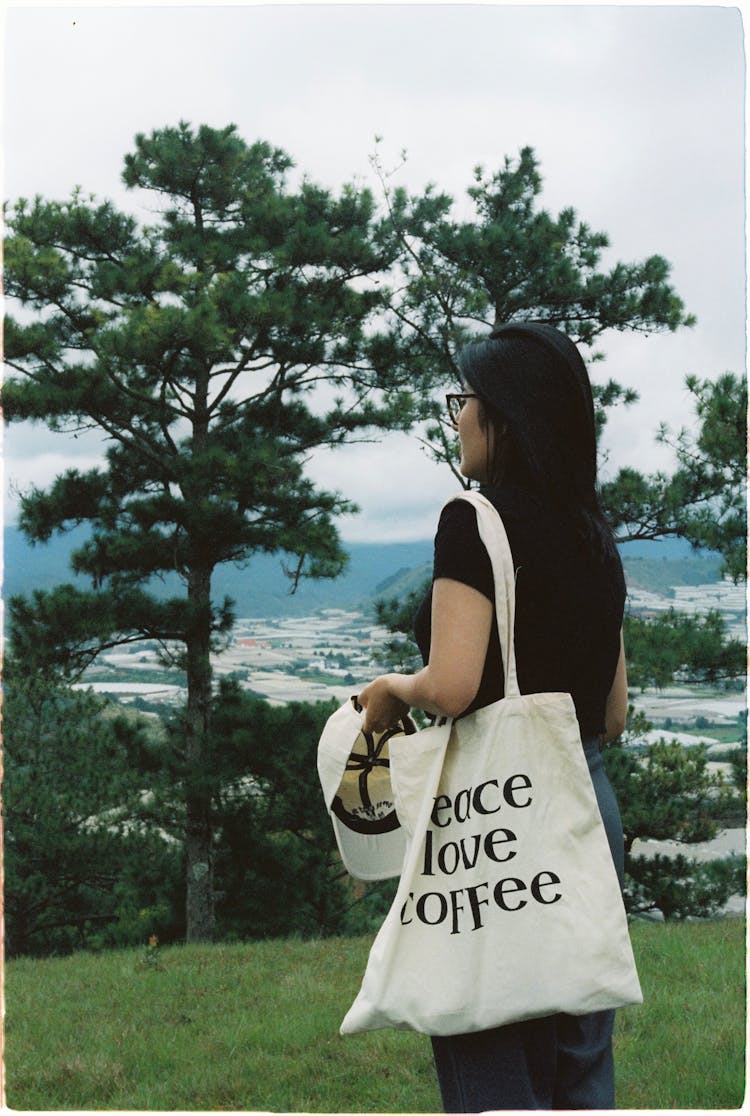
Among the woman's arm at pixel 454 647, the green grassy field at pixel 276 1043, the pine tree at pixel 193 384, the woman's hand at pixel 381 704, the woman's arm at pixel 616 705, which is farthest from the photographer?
the pine tree at pixel 193 384

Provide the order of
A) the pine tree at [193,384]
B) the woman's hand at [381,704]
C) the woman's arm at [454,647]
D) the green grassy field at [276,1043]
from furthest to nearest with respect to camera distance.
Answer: the pine tree at [193,384]
the green grassy field at [276,1043]
the woman's hand at [381,704]
the woman's arm at [454,647]

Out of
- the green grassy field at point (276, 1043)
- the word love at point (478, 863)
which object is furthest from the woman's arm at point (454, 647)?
the green grassy field at point (276, 1043)

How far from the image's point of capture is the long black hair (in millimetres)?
1214

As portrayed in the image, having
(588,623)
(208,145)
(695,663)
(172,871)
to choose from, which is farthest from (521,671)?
(172,871)

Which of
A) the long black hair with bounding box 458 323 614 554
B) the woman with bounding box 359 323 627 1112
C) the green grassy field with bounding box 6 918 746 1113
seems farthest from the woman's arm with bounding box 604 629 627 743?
the green grassy field with bounding box 6 918 746 1113

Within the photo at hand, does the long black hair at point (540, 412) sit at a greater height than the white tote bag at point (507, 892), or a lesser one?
greater

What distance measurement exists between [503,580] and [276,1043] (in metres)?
2.22

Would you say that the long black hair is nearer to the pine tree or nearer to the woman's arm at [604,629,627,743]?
the woman's arm at [604,629,627,743]

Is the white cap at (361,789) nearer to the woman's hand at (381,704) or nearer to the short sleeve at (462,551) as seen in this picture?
the woman's hand at (381,704)

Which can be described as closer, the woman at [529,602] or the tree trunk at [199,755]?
the woman at [529,602]

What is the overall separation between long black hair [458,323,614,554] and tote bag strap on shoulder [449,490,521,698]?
9cm

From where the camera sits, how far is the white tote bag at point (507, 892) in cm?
114

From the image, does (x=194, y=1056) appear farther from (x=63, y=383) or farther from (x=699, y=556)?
(x=63, y=383)

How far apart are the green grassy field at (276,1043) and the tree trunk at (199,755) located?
4.87 metres
